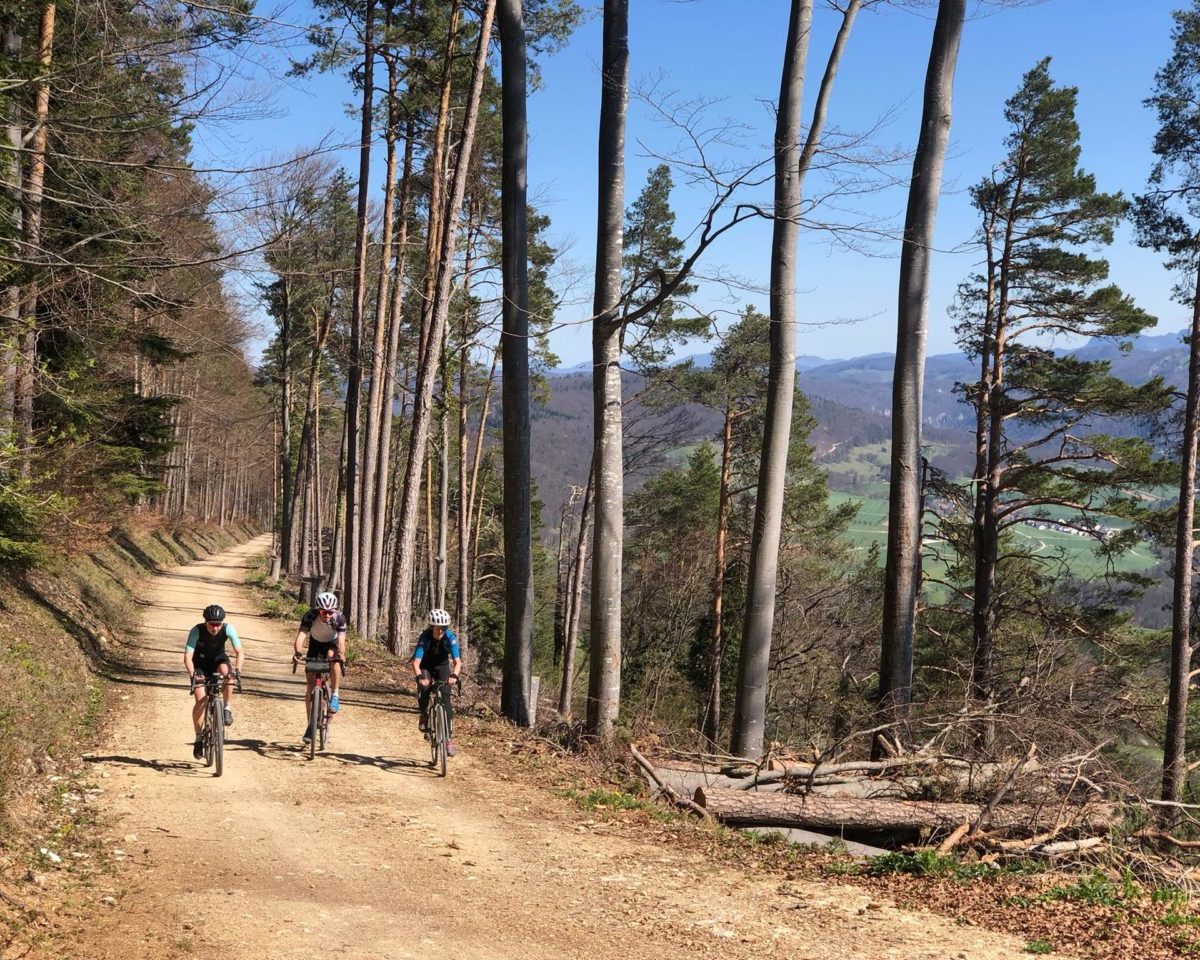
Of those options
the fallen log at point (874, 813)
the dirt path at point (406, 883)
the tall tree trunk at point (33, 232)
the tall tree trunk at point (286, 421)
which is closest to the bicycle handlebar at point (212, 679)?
the dirt path at point (406, 883)

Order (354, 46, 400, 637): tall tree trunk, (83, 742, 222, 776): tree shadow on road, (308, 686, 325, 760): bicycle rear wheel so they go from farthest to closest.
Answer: (354, 46, 400, 637): tall tree trunk
(308, 686, 325, 760): bicycle rear wheel
(83, 742, 222, 776): tree shadow on road

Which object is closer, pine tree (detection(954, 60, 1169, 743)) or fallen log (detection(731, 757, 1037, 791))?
fallen log (detection(731, 757, 1037, 791))

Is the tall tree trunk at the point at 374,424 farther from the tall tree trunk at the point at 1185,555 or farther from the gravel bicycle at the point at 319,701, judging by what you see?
the tall tree trunk at the point at 1185,555

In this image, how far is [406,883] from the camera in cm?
703

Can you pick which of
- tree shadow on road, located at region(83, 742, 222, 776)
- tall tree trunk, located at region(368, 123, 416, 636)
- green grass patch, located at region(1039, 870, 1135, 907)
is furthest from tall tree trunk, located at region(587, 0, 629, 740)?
tall tree trunk, located at region(368, 123, 416, 636)

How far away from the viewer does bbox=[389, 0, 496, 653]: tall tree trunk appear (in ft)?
52.7

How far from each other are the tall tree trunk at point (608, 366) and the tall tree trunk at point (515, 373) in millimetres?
1331

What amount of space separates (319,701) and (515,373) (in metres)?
4.91

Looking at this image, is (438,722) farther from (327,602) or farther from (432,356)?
(432,356)

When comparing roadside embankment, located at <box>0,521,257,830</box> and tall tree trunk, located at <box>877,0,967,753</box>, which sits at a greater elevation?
tall tree trunk, located at <box>877,0,967,753</box>

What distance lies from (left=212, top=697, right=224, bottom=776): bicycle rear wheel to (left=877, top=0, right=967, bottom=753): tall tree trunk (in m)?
7.33

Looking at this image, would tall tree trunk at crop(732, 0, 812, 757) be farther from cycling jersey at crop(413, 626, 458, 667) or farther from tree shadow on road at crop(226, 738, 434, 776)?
tree shadow on road at crop(226, 738, 434, 776)

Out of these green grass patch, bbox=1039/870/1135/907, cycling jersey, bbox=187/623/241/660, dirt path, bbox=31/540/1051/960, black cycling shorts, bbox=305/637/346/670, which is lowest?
dirt path, bbox=31/540/1051/960

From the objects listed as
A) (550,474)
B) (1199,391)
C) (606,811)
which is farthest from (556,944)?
(550,474)
